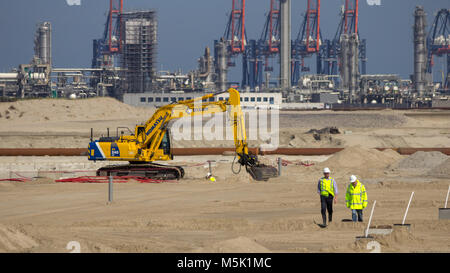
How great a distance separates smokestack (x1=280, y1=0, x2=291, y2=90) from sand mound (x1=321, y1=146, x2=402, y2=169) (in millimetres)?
115125

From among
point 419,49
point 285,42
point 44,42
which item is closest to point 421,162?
point 419,49

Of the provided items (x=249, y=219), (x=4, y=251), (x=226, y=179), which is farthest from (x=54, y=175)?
(x=4, y=251)

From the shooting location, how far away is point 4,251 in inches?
549

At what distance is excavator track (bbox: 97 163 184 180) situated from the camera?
28.6 meters

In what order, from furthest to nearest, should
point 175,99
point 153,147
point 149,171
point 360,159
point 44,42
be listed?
point 44,42 → point 175,99 → point 360,159 → point 149,171 → point 153,147

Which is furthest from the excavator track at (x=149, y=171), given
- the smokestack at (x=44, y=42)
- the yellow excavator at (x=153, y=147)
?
the smokestack at (x=44, y=42)

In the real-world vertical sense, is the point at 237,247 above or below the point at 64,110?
below

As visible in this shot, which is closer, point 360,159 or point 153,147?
point 153,147

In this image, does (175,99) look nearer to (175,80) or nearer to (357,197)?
(175,80)

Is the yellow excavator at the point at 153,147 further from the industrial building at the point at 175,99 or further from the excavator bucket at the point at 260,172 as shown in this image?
the industrial building at the point at 175,99

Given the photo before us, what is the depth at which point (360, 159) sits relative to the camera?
111 feet

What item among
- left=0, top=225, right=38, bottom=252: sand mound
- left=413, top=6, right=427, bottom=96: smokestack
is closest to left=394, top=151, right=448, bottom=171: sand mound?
left=0, top=225, right=38, bottom=252: sand mound

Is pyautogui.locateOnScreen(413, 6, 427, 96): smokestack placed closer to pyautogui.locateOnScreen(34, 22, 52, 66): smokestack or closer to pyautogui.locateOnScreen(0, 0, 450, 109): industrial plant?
pyautogui.locateOnScreen(0, 0, 450, 109): industrial plant

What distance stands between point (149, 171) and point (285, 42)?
128 meters
